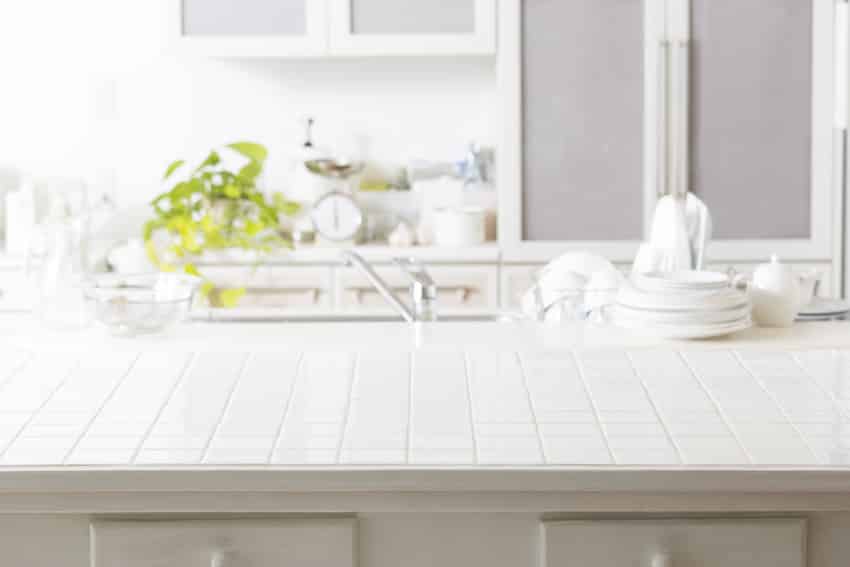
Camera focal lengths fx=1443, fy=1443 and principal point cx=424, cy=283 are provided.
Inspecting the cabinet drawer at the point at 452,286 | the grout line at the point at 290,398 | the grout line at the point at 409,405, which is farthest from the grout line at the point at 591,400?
the cabinet drawer at the point at 452,286

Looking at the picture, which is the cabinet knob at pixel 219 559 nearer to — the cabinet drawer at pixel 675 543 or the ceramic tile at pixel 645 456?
the cabinet drawer at pixel 675 543

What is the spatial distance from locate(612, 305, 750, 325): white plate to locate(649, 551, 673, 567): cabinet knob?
0.68 meters

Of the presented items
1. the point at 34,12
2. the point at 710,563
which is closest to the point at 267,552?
the point at 710,563

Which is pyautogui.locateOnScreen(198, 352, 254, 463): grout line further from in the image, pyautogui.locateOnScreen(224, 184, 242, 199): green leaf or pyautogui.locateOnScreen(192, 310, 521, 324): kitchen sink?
pyautogui.locateOnScreen(224, 184, 242, 199): green leaf

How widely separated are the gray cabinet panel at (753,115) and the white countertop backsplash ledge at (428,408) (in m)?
2.50

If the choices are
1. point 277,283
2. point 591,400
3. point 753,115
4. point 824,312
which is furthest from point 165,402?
point 753,115

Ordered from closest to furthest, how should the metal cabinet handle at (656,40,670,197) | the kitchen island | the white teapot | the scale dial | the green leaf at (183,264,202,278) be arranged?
the kitchen island < the white teapot < the green leaf at (183,264,202,278) < the metal cabinet handle at (656,40,670,197) < the scale dial

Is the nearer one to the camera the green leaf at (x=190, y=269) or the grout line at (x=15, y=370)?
the grout line at (x=15, y=370)

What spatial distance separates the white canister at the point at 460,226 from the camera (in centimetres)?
486

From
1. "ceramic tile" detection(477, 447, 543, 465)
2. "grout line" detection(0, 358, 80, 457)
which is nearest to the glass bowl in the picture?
"grout line" detection(0, 358, 80, 457)

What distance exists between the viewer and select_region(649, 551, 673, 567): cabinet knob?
68.9 inches

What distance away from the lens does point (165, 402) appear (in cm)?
203

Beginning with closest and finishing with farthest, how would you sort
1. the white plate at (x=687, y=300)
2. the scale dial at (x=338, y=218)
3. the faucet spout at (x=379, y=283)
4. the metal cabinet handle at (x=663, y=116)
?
the white plate at (x=687, y=300) < the faucet spout at (x=379, y=283) < the metal cabinet handle at (x=663, y=116) < the scale dial at (x=338, y=218)

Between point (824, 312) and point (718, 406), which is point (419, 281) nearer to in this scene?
point (824, 312)
